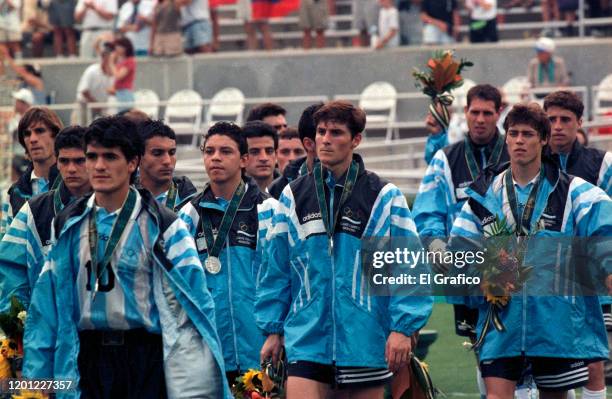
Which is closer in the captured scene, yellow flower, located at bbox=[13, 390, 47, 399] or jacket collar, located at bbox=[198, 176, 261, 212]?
yellow flower, located at bbox=[13, 390, 47, 399]

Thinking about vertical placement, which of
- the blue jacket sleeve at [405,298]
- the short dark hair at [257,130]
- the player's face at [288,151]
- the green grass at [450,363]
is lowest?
the green grass at [450,363]

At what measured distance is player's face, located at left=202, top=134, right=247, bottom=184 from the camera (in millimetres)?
10203

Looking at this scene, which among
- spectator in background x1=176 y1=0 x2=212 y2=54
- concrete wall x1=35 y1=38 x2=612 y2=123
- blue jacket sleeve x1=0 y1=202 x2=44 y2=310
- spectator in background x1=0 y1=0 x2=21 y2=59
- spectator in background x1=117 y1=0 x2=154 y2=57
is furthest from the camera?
spectator in background x1=117 y1=0 x2=154 y2=57

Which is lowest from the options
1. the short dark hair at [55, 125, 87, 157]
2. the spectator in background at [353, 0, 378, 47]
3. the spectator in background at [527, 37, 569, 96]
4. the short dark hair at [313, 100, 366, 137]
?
Result: the short dark hair at [55, 125, 87, 157]

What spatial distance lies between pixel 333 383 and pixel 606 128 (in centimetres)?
1431

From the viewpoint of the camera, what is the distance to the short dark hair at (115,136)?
26.5 feet

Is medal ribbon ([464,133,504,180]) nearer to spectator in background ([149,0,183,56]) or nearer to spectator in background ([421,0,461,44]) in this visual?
spectator in background ([421,0,461,44])

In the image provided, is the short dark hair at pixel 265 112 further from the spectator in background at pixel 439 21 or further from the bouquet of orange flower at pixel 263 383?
the spectator in background at pixel 439 21

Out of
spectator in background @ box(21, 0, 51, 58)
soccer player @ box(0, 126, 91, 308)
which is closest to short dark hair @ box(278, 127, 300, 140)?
soccer player @ box(0, 126, 91, 308)

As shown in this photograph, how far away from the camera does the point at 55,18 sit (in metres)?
29.9

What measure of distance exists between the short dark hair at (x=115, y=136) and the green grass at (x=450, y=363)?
5631mm

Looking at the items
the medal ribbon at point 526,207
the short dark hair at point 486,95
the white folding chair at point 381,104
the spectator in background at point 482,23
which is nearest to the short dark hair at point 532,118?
the medal ribbon at point 526,207

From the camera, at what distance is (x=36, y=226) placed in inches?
372

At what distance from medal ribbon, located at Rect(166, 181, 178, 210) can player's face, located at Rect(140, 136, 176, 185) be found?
0.13 metres
